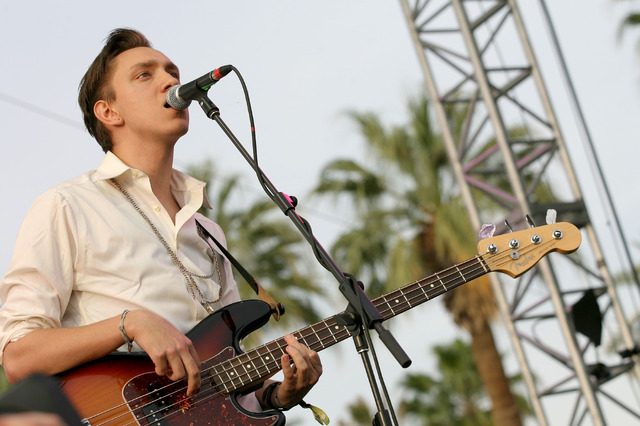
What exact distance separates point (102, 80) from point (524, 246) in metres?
1.85

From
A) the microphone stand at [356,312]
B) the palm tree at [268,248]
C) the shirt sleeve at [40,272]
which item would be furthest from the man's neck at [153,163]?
the palm tree at [268,248]

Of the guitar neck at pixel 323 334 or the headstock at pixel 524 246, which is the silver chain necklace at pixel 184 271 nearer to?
the guitar neck at pixel 323 334

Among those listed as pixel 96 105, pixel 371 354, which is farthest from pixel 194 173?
pixel 371 354

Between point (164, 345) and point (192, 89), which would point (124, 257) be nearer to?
point (164, 345)

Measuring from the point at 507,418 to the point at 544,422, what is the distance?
25.2ft

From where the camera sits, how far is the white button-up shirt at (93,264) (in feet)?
8.03

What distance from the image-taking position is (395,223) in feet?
50.5

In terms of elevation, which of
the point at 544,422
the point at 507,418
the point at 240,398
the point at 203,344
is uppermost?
the point at 203,344

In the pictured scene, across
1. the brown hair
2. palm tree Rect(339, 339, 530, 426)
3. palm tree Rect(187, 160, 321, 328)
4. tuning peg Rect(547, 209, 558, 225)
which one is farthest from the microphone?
palm tree Rect(339, 339, 530, 426)

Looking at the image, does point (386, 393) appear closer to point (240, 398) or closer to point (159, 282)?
point (240, 398)

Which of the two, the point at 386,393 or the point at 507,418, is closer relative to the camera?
the point at 386,393

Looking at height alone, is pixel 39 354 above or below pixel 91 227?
below

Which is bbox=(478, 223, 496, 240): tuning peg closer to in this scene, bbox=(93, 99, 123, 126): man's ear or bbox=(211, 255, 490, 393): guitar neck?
bbox=(211, 255, 490, 393): guitar neck

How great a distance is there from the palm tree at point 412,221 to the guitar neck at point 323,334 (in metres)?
11.7
